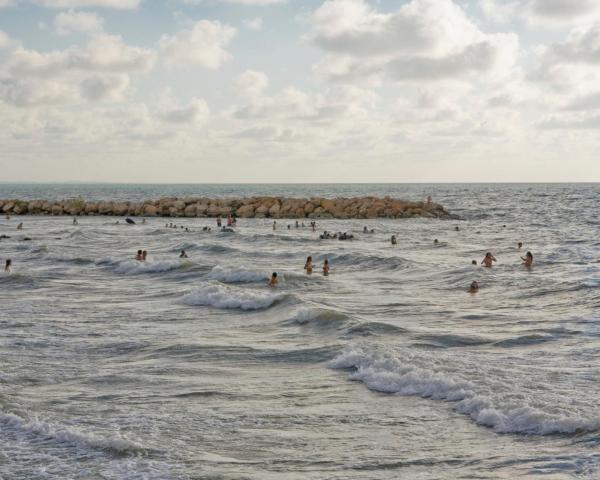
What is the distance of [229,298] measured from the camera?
874 inches

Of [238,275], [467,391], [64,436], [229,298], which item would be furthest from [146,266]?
[64,436]

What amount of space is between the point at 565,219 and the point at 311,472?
6045 cm

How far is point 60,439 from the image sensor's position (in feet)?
31.3

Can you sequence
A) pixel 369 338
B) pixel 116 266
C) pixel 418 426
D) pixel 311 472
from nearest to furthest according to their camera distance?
pixel 311 472 < pixel 418 426 < pixel 369 338 < pixel 116 266

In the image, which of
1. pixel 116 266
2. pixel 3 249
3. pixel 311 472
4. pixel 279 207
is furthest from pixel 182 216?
pixel 311 472

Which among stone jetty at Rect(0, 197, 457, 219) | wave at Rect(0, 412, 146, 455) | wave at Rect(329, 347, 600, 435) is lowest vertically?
wave at Rect(0, 412, 146, 455)

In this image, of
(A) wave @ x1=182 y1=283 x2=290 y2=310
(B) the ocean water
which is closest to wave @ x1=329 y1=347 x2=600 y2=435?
(B) the ocean water

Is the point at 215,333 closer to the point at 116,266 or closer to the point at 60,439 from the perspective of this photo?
the point at 60,439

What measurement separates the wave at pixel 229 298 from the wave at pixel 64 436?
11.4m

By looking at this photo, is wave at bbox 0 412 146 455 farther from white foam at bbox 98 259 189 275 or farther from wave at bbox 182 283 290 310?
white foam at bbox 98 259 189 275

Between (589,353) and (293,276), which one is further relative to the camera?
(293,276)

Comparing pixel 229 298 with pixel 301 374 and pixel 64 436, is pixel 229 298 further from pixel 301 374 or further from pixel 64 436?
pixel 64 436

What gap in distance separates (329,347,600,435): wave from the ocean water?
0.03m

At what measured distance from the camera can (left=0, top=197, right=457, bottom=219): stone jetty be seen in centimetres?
6612
